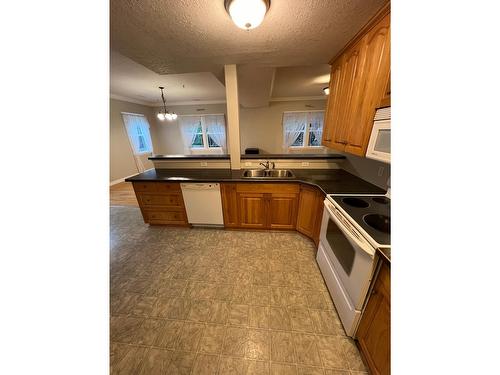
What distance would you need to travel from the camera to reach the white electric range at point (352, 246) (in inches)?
39.5

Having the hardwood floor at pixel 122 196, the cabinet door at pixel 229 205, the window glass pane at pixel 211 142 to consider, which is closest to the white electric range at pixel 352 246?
the cabinet door at pixel 229 205

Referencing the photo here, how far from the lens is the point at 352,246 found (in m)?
1.14

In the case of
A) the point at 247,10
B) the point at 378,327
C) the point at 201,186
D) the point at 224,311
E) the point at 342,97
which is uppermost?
the point at 247,10

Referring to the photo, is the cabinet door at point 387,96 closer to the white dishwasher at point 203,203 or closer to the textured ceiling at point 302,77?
the white dishwasher at point 203,203

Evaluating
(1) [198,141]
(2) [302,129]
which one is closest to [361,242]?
(2) [302,129]

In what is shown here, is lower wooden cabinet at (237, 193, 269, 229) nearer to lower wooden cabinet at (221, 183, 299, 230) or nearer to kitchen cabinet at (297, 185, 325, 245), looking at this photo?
lower wooden cabinet at (221, 183, 299, 230)

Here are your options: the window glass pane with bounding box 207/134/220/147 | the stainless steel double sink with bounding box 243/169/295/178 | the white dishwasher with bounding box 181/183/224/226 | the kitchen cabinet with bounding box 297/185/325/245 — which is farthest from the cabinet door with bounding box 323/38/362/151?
the window glass pane with bounding box 207/134/220/147

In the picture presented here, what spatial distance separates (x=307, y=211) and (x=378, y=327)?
1289mm

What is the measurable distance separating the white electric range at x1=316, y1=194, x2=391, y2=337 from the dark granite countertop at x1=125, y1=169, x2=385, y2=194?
218 millimetres

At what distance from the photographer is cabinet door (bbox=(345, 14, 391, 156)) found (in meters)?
1.23

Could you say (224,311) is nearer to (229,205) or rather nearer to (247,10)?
(229,205)

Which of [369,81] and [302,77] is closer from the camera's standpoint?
[369,81]

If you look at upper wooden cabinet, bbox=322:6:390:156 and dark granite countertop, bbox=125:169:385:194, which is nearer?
upper wooden cabinet, bbox=322:6:390:156
